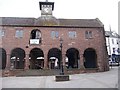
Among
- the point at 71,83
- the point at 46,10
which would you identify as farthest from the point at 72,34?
the point at 71,83

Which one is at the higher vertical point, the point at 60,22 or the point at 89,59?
the point at 60,22

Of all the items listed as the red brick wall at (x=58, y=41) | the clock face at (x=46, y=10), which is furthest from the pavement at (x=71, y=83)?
the clock face at (x=46, y=10)

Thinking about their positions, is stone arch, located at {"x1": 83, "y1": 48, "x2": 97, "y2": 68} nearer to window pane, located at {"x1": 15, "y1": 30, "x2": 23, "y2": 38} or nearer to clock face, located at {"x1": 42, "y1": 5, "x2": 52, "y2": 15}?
clock face, located at {"x1": 42, "y1": 5, "x2": 52, "y2": 15}

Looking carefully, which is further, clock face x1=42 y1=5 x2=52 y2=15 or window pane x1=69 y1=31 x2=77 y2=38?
clock face x1=42 y1=5 x2=52 y2=15

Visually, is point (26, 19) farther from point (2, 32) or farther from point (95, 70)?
point (95, 70)

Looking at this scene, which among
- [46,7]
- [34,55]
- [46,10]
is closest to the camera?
[46,10]

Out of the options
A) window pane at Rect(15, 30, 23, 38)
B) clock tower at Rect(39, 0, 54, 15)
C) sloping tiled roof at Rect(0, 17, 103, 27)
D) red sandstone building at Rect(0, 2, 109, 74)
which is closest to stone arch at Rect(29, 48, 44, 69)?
red sandstone building at Rect(0, 2, 109, 74)

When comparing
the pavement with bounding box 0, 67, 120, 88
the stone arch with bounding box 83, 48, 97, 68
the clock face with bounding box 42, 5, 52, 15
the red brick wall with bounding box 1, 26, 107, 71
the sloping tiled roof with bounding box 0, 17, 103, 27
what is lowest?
the pavement with bounding box 0, 67, 120, 88

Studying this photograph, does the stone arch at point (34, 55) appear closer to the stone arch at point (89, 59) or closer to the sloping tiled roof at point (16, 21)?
the sloping tiled roof at point (16, 21)

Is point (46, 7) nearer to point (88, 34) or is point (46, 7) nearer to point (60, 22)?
point (60, 22)

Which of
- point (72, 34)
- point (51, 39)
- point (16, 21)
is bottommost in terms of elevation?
point (51, 39)

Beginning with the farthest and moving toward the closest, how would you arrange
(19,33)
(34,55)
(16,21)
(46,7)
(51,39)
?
1. (34,55)
2. (46,7)
3. (16,21)
4. (51,39)
5. (19,33)

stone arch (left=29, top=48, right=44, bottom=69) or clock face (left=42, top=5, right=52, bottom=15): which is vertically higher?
clock face (left=42, top=5, right=52, bottom=15)

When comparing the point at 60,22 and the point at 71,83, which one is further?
the point at 60,22
